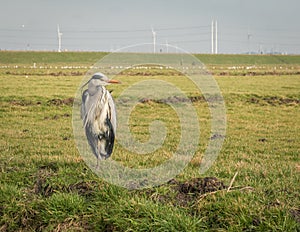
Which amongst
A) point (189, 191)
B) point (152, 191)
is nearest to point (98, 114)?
point (152, 191)

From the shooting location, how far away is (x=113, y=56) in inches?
273

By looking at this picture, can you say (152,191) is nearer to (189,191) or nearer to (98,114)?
(189,191)

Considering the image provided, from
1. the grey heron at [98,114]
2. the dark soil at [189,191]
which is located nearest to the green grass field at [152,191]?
the dark soil at [189,191]

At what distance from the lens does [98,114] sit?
679 cm

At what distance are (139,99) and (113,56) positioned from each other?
1281 centimetres

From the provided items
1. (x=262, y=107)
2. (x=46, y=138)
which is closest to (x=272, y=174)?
(x=46, y=138)

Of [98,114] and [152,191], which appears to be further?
[98,114]

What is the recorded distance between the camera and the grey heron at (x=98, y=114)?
21.6 feet

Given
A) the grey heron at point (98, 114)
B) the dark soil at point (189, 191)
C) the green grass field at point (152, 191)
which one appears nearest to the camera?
the green grass field at point (152, 191)

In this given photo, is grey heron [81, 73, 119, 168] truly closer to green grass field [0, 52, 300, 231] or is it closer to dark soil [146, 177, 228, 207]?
green grass field [0, 52, 300, 231]

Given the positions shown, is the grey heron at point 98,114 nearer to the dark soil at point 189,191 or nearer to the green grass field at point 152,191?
the green grass field at point 152,191

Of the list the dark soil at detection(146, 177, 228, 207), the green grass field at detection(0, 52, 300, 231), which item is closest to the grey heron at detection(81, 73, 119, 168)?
the green grass field at detection(0, 52, 300, 231)

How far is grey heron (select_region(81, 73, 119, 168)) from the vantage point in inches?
259

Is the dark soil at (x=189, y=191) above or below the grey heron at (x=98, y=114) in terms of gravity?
below
